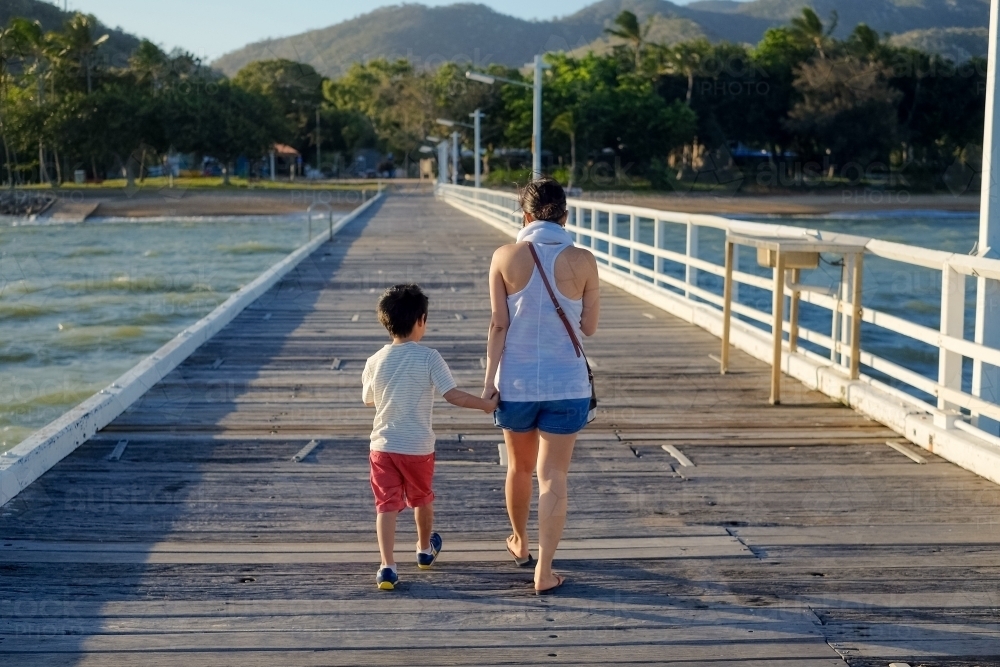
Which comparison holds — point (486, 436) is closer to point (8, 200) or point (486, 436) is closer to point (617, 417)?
point (617, 417)

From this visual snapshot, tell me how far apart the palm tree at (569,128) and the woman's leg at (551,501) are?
65607 mm

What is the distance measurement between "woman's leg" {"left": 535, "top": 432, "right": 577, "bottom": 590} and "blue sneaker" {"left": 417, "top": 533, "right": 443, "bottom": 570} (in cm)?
45

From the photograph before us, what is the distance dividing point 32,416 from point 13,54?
8085 cm

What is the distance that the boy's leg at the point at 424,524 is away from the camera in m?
4.41

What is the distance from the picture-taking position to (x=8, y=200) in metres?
68.6

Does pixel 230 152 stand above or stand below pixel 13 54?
below

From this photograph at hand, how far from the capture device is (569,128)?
70.6 metres

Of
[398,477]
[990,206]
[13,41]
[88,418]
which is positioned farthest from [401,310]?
[13,41]

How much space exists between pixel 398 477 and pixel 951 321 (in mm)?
3493

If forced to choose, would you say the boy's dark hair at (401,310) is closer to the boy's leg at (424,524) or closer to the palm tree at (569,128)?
the boy's leg at (424,524)

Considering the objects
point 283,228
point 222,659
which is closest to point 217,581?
point 222,659

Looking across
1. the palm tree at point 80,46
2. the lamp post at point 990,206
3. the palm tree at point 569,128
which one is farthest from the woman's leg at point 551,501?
the palm tree at point 80,46

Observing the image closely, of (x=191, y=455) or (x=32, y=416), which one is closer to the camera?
(x=191, y=455)

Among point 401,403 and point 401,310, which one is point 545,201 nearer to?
point 401,310
